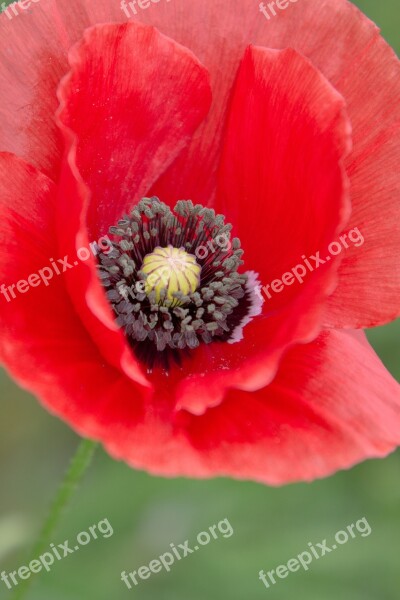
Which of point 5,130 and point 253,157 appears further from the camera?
point 253,157

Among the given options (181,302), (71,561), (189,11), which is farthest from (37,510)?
(189,11)

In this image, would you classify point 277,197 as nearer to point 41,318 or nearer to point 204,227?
point 204,227

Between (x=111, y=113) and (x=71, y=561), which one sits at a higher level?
(x=111, y=113)

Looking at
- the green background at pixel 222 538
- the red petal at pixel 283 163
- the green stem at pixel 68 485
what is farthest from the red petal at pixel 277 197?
the green background at pixel 222 538

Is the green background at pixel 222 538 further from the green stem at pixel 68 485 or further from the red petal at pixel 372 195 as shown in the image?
the red petal at pixel 372 195

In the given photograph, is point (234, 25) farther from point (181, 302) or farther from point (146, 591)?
point (146, 591)

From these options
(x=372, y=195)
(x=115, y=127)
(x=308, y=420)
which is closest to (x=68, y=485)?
(x=308, y=420)

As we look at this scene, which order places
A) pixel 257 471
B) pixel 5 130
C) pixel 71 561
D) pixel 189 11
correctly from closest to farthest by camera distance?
pixel 257 471 < pixel 5 130 < pixel 189 11 < pixel 71 561
